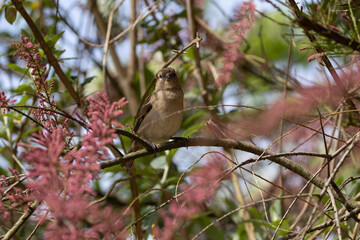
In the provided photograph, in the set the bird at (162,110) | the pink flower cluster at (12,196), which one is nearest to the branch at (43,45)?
the bird at (162,110)

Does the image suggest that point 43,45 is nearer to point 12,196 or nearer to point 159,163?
point 159,163

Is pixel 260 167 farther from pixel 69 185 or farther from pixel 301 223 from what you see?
pixel 69 185

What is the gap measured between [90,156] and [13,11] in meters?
1.63

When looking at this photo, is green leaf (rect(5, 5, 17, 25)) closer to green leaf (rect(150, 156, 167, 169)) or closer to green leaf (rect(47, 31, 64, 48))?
green leaf (rect(47, 31, 64, 48))

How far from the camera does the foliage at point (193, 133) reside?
1.41 meters

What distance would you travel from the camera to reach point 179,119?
367 centimetres

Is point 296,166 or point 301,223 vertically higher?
point 296,166

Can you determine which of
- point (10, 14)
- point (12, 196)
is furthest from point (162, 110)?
point (12, 196)

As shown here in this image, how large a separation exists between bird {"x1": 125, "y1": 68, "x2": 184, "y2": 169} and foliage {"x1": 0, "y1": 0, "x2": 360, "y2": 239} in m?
0.14

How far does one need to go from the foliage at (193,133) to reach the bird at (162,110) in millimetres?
143

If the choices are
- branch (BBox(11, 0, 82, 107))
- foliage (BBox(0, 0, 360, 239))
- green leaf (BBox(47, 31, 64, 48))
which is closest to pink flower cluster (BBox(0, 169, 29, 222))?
foliage (BBox(0, 0, 360, 239))

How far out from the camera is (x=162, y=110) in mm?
3779

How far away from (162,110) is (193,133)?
0.32 metres

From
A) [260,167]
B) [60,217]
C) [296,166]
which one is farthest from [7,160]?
[60,217]
